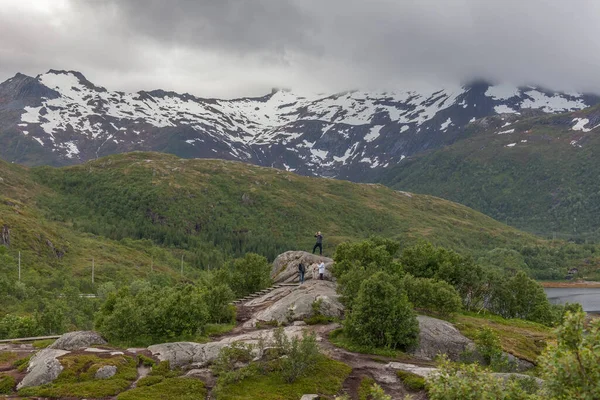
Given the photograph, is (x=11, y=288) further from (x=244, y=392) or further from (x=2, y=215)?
(x=244, y=392)

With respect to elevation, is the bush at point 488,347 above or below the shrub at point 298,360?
below

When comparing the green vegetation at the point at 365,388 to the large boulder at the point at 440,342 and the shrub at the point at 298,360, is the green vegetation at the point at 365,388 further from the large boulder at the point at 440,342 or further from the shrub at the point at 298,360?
the large boulder at the point at 440,342

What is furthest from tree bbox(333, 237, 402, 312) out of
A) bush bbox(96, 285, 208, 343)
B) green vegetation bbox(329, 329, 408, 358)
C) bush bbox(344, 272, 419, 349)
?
bush bbox(96, 285, 208, 343)

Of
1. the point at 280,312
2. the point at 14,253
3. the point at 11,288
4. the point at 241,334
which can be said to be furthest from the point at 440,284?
the point at 14,253

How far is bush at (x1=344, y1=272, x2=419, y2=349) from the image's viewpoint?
126ft

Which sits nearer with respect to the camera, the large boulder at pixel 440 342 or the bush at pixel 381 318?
the bush at pixel 381 318

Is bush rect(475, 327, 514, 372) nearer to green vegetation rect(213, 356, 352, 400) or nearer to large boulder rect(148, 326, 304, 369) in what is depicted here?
green vegetation rect(213, 356, 352, 400)

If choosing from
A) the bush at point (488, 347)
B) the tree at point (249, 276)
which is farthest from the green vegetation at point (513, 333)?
the tree at point (249, 276)

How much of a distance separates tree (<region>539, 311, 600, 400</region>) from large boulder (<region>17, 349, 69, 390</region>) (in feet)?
91.7

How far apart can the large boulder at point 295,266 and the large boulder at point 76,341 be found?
31.8 metres

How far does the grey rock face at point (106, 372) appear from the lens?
29.9 meters

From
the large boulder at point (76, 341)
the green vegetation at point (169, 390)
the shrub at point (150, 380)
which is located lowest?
the green vegetation at point (169, 390)

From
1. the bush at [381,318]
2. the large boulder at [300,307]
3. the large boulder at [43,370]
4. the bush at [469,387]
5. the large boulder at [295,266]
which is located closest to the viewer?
the bush at [469,387]

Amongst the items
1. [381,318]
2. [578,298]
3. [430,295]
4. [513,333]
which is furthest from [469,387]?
[578,298]
